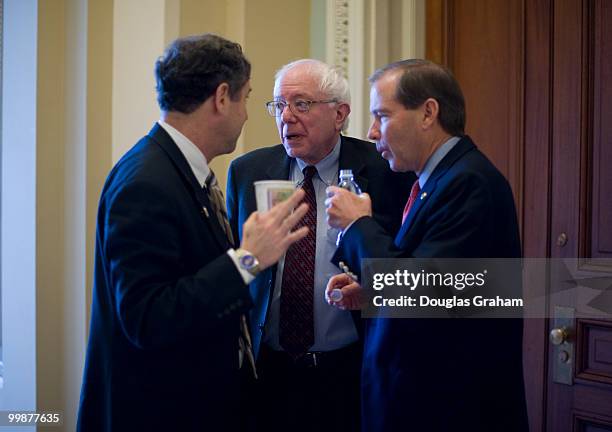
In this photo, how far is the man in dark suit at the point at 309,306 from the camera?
1881mm

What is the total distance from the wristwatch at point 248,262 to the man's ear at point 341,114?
845mm

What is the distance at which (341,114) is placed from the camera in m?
2.08

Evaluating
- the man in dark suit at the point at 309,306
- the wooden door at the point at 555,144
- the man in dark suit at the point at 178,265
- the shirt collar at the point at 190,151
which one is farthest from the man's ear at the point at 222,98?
the wooden door at the point at 555,144

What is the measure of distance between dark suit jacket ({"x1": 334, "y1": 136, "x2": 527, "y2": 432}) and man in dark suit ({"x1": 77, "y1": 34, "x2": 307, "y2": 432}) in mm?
326

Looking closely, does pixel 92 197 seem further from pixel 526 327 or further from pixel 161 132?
pixel 526 327

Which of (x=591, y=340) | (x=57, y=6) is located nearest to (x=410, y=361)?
(x=591, y=340)

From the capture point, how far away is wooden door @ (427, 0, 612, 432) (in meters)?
2.24

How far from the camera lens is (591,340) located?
7.48ft

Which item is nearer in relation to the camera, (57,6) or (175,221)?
(175,221)

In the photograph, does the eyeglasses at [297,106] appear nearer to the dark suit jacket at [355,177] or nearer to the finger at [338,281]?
the dark suit jacket at [355,177]

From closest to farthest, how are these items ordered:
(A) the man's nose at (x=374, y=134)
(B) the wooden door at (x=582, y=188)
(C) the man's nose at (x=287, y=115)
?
(A) the man's nose at (x=374, y=134) < (C) the man's nose at (x=287, y=115) < (B) the wooden door at (x=582, y=188)

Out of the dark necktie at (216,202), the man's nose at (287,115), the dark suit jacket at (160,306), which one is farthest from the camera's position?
the man's nose at (287,115)

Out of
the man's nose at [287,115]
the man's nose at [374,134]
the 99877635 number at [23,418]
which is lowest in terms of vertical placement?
the 99877635 number at [23,418]

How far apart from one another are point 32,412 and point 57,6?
1.50 meters
